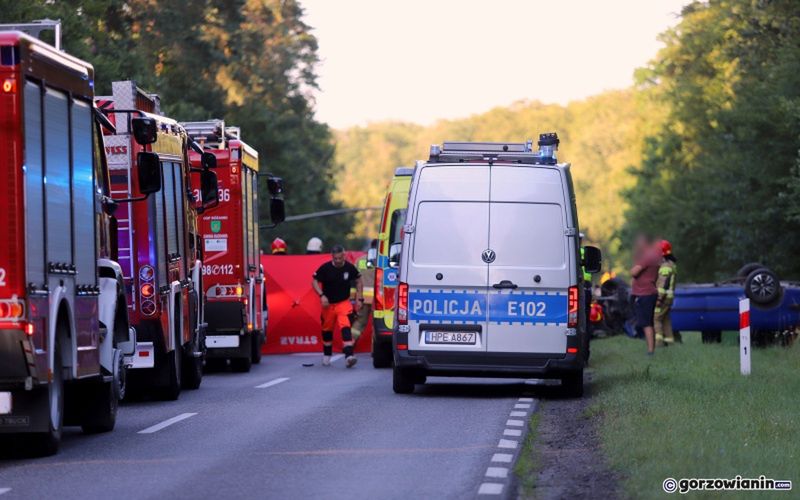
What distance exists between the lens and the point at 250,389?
2170 centimetres

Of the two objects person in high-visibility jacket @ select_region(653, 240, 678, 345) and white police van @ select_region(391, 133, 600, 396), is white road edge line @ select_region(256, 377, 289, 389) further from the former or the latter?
person in high-visibility jacket @ select_region(653, 240, 678, 345)

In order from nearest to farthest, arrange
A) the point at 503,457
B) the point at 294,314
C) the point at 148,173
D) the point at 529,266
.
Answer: the point at 503,457
the point at 148,173
the point at 529,266
the point at 294,314

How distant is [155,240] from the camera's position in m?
18.9

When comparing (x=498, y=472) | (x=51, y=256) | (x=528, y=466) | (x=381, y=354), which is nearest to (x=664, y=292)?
(x=381, y=354)

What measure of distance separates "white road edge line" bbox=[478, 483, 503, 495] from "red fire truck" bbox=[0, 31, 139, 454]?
3285 mm

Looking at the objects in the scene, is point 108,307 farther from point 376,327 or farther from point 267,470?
point 376,327

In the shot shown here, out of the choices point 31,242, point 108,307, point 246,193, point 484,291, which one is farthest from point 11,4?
point 31,242

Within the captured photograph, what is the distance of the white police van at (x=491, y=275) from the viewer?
63.6ft

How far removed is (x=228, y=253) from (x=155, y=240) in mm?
6768

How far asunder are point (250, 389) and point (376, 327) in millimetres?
5219

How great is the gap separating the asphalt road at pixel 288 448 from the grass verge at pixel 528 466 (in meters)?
0.20

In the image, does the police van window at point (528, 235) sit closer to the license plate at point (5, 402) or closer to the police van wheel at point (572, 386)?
the police van wheel at point (572, 386)

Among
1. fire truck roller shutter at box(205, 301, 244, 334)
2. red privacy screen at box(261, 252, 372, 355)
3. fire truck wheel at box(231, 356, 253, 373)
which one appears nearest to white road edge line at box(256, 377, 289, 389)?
fire truck roller shutter at box(205, 301, 244, 334)

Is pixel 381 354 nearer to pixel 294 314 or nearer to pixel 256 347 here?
pixel 256 347
